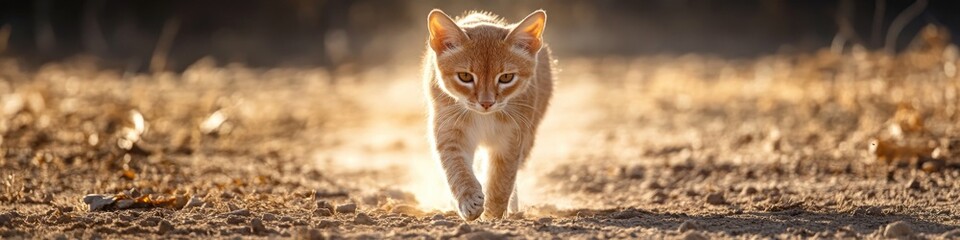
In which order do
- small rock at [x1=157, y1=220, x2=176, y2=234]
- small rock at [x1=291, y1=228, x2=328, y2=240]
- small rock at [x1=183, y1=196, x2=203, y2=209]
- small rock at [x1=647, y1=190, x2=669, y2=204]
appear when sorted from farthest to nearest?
small rock at [x1=647, y1=190, x2=669, y2=204]
small rock at [x1=183, y1=196, x2=203, y2=209]
small rock at [x1=157, y1=220, x2=176, y2=234]
small rock at [x1=291, y1=228, x2=328, y2=240]

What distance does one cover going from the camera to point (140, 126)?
8.20 metres

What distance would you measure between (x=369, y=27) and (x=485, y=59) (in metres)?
21.6

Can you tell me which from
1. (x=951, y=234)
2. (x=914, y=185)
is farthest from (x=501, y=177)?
(x=914, y=185)

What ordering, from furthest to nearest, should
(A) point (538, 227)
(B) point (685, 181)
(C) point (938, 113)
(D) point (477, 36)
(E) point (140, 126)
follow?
(C) point (938, 113) < (E) point (140, 126) < (B) point (685, 181) < (D) point (477, 36) < (A) point (538, 227)

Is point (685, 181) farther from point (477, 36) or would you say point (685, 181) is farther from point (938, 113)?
point (938, 113)

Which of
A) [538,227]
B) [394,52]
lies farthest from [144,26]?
[538,227]

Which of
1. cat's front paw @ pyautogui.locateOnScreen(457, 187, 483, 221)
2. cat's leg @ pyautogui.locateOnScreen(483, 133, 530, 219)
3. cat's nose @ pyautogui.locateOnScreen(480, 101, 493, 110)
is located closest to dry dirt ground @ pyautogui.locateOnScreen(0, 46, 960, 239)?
cat's front paw @ pyautogui.locateOnScreen(457, 187, 483, 221)

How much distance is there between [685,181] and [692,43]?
54.0ft

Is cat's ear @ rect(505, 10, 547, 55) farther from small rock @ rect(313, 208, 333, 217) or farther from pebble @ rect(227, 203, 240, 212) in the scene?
pebble @ rect(227, 203, 240, 212)

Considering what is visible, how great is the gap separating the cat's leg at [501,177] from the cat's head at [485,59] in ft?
0.92

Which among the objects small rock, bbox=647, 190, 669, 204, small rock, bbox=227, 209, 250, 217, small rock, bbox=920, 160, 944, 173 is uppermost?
small rock, bbox=920, 160, 944, 173

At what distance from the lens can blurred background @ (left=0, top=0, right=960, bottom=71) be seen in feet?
71.8

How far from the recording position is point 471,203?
5473mm

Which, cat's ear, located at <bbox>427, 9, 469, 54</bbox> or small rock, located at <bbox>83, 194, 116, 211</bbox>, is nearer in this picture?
small rock, located at <bbox>83, 194, 116, 211</bbox>
